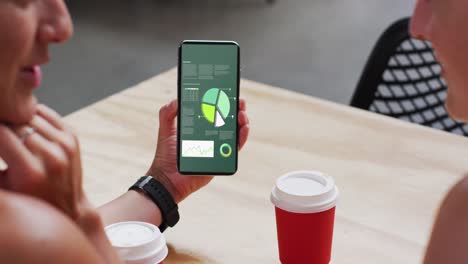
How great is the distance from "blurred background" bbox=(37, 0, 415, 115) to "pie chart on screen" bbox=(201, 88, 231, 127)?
2.10 m

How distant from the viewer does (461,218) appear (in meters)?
0.75

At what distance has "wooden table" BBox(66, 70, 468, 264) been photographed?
1118 millimetres

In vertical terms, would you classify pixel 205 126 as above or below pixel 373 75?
above

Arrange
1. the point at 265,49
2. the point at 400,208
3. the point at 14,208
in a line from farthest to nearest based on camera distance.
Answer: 1. the point at 265,49
2. the point at 400,208
3. the point at 14,208

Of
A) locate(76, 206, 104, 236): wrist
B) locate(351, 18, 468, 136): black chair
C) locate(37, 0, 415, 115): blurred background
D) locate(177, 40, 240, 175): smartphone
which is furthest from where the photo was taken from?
locate(37, 0, 415, 115): blurred background

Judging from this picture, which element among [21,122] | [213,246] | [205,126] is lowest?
[213,246]

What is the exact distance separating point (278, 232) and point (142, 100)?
0.57m

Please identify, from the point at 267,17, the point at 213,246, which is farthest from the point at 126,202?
the point at 267,17

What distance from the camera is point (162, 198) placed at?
1.12 meters

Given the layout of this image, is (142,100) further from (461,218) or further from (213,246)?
(461,218)

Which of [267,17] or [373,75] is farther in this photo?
[267,17]

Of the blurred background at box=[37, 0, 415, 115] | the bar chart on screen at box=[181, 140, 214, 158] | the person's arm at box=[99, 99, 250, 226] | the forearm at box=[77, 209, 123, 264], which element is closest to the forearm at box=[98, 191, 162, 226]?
the person's arm at box=[99, 99, 250, 226]

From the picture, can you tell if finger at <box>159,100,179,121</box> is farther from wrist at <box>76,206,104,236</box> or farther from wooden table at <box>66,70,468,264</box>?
wrist at <box>76,206,104,236</box>

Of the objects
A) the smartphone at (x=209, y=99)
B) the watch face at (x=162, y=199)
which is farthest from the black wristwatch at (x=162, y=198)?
the smartphone at (x=209, y=99)
